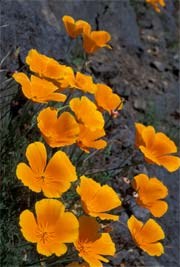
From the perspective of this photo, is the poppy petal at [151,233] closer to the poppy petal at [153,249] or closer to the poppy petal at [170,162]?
the poppy petal at [153,249]

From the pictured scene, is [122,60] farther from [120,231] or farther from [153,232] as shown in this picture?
[153,232]

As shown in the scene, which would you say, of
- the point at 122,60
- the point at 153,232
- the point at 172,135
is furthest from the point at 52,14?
the point at 153,232

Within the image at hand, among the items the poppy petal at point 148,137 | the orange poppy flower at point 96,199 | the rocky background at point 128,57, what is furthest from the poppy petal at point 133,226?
the rocky background at point 128,57

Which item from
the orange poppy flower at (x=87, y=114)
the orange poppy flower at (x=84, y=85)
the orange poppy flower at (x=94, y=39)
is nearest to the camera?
the orange poppy flower at (x=87, y=114)

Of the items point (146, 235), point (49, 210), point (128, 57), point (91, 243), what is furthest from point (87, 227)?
point (128, 57)

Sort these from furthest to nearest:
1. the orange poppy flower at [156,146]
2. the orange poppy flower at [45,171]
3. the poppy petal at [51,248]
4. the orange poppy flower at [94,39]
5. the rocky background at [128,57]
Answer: the rocky background at [128,57] < the orange poppy flower at [94,39] < the orange poppy flower at [156,146] < the orange poppy flower at [45,171] < the poppy petal at [51,248]

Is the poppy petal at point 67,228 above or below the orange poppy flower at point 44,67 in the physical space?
below
